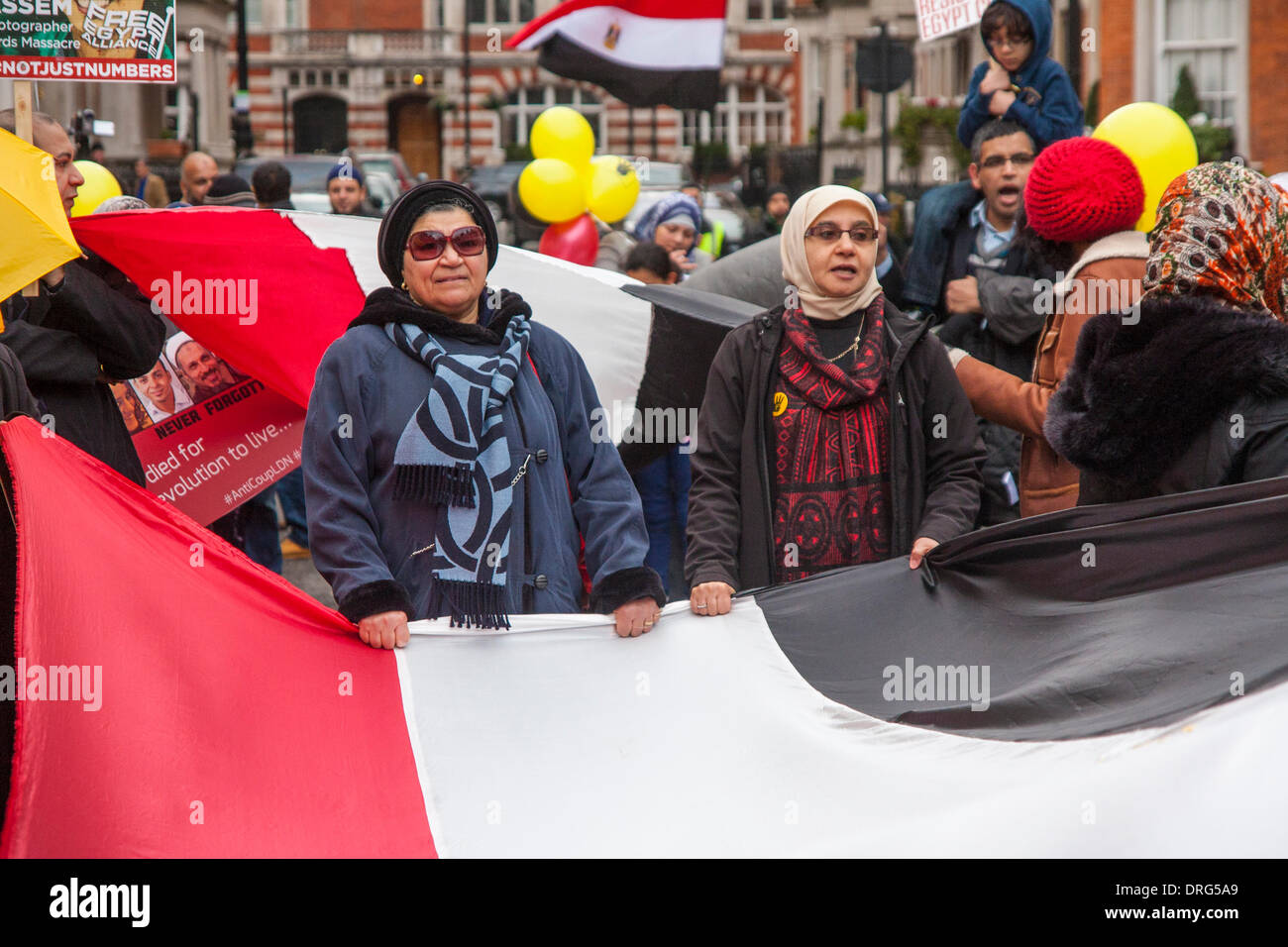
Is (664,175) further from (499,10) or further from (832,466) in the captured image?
(499,10)

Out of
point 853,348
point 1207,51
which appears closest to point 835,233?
point 853,348

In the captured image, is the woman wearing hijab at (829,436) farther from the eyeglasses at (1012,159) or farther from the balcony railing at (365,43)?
the balcony railing at (365,43)

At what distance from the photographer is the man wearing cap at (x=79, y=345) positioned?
4.63 meters

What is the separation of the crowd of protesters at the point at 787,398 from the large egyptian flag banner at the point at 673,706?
14 centimetres

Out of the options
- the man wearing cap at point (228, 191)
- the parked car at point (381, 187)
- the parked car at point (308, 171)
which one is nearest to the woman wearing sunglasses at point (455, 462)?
the man wearing cap at point (228, 191)

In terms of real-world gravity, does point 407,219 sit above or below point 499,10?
below

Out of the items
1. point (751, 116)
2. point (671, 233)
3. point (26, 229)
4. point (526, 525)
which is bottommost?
point (526, 525)

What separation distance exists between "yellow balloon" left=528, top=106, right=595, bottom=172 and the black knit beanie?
6.02 m

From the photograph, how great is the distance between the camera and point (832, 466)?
4.23 m

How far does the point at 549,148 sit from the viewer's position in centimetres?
1019

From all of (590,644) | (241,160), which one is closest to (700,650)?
(590,644)

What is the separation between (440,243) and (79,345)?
1.44 m

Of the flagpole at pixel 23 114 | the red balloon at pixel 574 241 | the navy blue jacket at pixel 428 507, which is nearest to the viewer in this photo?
the navy blue jacket at pixel 428 507
